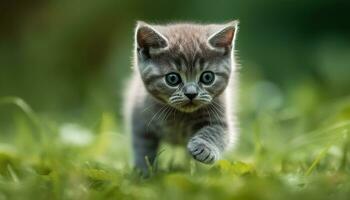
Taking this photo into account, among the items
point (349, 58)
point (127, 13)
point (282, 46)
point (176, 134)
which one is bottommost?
point (176, 134)

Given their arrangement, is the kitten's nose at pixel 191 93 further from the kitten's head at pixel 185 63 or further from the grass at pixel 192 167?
the grass at pixel 192 167

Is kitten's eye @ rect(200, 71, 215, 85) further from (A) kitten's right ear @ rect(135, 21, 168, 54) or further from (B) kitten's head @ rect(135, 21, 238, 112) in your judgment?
(A) kitten's right ear @ rect(135, 21, 168, 54)

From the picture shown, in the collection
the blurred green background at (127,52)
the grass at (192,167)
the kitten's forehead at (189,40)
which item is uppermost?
the blurred green background at (127,52)

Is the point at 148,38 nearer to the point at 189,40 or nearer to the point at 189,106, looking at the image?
the point at 189,40

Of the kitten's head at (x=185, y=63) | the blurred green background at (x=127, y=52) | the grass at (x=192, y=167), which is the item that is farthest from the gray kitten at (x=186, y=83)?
the blurred green background at (x=127, y=52)

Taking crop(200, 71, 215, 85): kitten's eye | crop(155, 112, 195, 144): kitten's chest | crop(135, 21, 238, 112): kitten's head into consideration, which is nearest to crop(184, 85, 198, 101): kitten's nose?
crop(135, 21, 238, 112): kitten's head

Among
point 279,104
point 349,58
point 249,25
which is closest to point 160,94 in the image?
point 279,104

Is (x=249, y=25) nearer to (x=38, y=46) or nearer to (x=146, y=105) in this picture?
(x=38, y=46)
